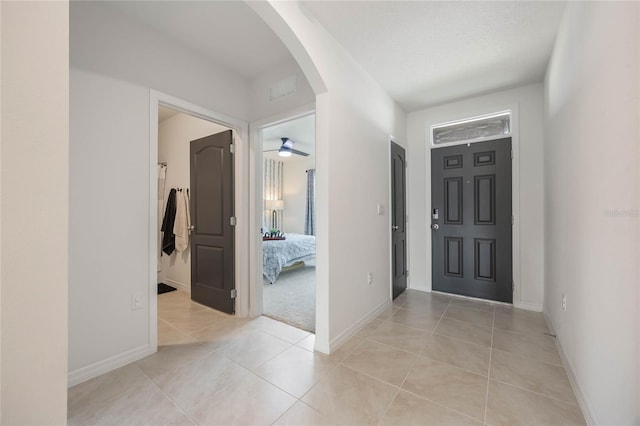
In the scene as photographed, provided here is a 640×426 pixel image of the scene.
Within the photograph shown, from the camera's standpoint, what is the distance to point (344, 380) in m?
1.69

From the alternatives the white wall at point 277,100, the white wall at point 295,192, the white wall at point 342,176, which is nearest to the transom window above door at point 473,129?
the white wall at point 342,176

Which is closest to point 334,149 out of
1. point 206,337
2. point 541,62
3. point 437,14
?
point 437,14

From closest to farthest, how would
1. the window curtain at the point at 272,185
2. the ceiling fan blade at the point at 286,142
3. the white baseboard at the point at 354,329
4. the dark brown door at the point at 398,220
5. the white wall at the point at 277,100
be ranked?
1. the white baseboard at the point at 354,329
2. the white wall at the point at 277,100
3. the dark brown door at the point at 398,220
4. the ceiling fan blade at the point at 286,142
5. the window curtain at the point at 272,185

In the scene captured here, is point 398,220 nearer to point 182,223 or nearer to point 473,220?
point 473,220

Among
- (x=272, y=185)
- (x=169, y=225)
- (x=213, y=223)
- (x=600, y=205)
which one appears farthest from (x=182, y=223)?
(x=600, y=205)

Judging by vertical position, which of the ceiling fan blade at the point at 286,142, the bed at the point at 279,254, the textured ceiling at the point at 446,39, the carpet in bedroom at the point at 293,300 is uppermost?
the ceiling fan blade at the point at 286,142

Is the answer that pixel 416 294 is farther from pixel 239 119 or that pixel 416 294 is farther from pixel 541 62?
pixel 239 119

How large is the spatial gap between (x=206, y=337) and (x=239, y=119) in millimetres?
2211

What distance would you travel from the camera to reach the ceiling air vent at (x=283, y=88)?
2561mm

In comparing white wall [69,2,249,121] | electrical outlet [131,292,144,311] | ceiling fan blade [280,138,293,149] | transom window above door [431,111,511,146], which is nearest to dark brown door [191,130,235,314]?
white wall [69,2,249,121]

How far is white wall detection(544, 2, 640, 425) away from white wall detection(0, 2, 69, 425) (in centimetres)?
188

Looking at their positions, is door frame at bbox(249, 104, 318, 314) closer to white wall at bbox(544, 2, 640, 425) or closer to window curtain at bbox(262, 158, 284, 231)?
white wall at bbox(544, 2, 640, 425)

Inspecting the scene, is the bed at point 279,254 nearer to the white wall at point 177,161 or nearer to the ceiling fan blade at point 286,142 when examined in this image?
the white wall at point 177,161

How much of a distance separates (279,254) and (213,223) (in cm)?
147
